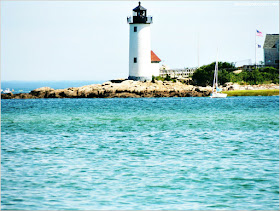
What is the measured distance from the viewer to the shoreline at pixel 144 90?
61.1 metres

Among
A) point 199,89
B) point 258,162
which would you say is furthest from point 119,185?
point 199,89

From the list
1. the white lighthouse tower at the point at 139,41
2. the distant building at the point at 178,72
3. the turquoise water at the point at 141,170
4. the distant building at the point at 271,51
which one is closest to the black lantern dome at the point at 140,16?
the white lighthouse tower at the point at 139,41

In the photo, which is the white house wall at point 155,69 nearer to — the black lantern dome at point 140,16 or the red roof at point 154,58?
the red roof at point 154,58

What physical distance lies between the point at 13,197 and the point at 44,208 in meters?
1.22

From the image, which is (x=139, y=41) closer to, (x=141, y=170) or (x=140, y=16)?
(x=140, y=16)

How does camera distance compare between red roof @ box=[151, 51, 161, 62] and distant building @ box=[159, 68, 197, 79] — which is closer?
red roof @ box=[151, 51, 161, 62]

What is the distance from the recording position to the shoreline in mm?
61094

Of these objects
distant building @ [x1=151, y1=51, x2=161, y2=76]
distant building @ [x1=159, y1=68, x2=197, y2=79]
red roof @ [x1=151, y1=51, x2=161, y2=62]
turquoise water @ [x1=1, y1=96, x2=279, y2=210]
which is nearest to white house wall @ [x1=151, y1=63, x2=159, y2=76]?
distant building @ [x1=151, y1=51, x2=161, y2=76]

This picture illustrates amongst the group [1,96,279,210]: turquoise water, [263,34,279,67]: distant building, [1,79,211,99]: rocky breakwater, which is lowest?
[1,96,279,210]: turquoise water

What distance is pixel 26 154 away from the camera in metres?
17.2

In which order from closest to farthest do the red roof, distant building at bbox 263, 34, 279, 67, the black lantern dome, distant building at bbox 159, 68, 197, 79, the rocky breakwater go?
the black lantern dome
the rocky breakwater
the red roof
distant building at bbox 159, 68, 197, 79
distant building at bbox 263, 34, 279, 67

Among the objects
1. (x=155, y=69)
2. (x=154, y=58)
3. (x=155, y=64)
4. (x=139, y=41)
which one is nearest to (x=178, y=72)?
(x=155, y=69)

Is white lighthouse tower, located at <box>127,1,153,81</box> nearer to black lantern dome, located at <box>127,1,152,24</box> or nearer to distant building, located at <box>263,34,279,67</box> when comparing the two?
black lantern dome, located at <box>127,1,152,24</box>

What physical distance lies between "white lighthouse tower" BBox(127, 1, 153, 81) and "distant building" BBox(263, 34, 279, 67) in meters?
22.3
